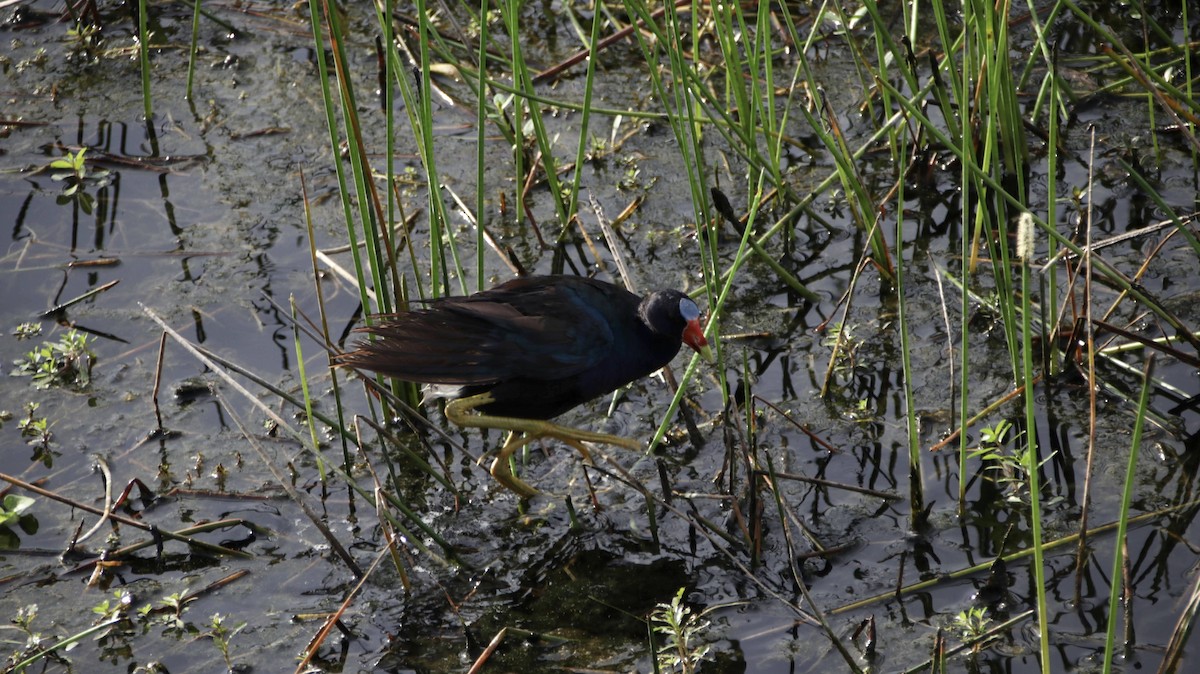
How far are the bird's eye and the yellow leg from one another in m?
0.36

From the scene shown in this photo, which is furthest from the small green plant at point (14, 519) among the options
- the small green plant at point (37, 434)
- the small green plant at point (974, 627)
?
the small green plant at point (974, 627)

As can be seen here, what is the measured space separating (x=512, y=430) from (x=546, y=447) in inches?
14.0

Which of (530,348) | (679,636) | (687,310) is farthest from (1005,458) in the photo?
(530,348)

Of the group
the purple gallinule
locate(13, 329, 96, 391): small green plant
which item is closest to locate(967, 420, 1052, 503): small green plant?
the purple gallinule

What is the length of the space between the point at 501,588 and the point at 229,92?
2922mm

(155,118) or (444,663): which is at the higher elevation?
(155,118)

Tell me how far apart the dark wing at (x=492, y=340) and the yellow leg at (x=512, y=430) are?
0.16 m

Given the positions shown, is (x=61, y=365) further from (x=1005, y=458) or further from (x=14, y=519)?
(x=1005, y=458)

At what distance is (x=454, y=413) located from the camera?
3.22m

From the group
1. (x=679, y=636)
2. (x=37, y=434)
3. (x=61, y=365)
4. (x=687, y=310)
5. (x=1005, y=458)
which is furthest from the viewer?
(x=61, y=365)

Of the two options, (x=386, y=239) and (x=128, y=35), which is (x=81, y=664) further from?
(x=128, y=35)

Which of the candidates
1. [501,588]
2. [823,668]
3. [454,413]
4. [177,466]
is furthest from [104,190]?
[823,668]

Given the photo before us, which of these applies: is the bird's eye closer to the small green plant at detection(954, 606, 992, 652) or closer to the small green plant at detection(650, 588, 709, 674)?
the small green plant at detection(650, 588, 709, 674)

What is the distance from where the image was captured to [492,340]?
303 centimetres
